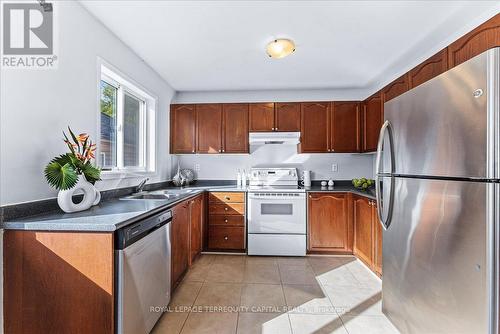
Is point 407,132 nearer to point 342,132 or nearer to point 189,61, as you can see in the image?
point 342,132

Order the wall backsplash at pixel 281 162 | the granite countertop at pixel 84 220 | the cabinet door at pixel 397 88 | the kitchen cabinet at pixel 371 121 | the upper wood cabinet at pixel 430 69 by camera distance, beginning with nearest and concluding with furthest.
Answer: the granite countertop at pixel 84 220 → the upper wood cabinet at pixel 430 69 → the cabinet door at pixel 397 88 → the kitchen cabinet at pixel 371 121 → the wall backsplash at pixel 281 162

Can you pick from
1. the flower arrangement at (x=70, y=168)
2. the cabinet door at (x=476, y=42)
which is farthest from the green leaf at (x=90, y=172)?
the cabinet door at (x=476, y=42)

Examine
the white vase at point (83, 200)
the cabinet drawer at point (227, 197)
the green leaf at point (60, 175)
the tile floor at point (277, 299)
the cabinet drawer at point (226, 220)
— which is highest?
the green leaf at point (60, 175)

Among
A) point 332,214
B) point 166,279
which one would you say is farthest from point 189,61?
point 332,214

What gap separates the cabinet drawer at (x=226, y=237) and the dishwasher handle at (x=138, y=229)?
1467 mm

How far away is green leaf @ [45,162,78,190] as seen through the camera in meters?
1.44

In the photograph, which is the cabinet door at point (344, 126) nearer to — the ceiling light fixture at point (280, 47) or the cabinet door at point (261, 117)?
the cabinet door at point (261, 117)

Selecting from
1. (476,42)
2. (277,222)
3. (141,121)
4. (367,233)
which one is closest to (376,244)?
(367,233)

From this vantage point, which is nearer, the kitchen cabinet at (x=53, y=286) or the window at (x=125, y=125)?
the kitchen cabinet at (x=53, y=286)

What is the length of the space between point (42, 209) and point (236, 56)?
214 centimetres

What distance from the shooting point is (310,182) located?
3.72 meters

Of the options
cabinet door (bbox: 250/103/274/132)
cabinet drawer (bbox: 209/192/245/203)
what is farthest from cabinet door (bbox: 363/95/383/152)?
cabinet drawer (bbox: 209/192/245/203)

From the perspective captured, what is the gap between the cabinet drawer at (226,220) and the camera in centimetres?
329

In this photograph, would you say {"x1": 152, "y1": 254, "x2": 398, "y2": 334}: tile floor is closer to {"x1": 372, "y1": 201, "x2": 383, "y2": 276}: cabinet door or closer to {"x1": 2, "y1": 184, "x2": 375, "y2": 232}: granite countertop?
{"x1": 372, "y1": 201, "x2": 383, "y2": 276}: cabinet door
